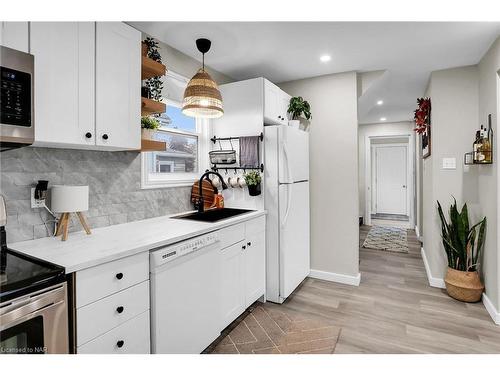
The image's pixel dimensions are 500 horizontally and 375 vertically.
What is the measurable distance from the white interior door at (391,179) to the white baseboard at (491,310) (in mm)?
5361

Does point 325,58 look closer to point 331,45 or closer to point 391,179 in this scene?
point 331,45

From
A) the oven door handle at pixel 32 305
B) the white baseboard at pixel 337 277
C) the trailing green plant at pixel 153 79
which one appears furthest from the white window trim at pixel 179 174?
the white baseboard at pixel 337 277

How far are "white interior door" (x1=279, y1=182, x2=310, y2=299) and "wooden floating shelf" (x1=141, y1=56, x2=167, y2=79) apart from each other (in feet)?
4.85

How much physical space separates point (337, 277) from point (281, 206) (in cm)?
128

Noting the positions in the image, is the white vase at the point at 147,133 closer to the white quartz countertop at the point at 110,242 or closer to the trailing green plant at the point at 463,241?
the white quartz countertop at the point at 110,242

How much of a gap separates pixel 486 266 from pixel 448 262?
360 millimetres

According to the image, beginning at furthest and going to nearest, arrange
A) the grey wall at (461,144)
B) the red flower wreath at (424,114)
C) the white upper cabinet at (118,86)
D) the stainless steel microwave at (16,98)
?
the red flower wreath at (424,114) < the grey wall at (461,144) < the white upper cabinet at (118,86) < the stainless steel microwave at (16,98)

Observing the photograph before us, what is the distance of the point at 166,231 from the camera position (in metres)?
1.88

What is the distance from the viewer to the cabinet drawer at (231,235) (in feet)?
7.20

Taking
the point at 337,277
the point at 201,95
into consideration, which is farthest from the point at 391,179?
the point at 201,95

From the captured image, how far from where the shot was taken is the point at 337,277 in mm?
3400

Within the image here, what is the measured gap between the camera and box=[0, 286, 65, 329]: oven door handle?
1008 millimetres

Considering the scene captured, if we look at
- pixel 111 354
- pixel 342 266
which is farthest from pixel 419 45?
pixel 111 354
